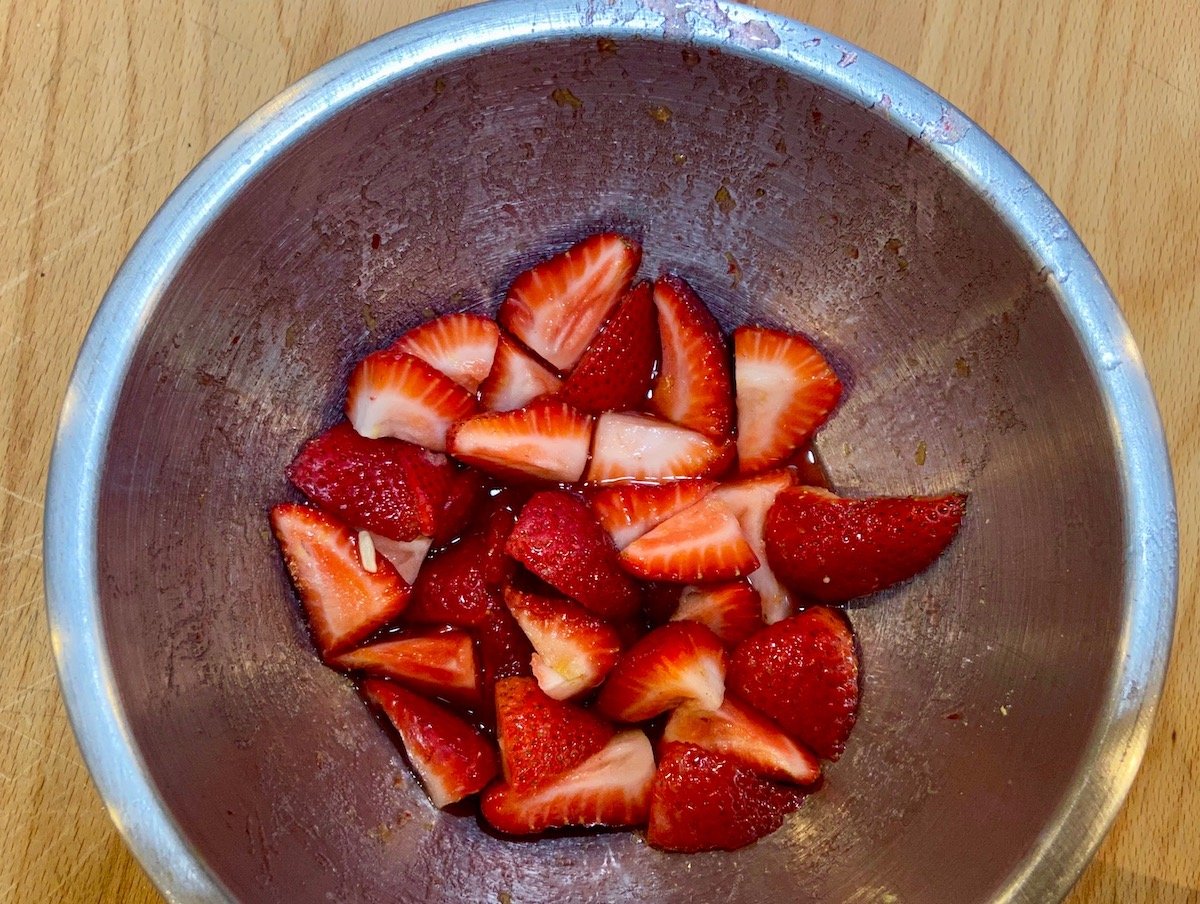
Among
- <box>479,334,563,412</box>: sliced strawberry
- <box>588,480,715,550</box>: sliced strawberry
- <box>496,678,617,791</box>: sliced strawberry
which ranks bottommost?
<box>496,678,617,791</box>: sliced strawberry

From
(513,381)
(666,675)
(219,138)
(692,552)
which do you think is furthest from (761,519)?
(219,138)

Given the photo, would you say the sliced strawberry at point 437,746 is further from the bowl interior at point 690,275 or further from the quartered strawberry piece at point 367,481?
the quartered strawberry piece at point 367,481

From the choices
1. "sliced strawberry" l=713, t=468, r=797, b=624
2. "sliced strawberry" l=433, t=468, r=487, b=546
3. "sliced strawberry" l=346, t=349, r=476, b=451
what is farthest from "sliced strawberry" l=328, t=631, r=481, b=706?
"sliced strawberry" l=713, t=468, r=797, b=624

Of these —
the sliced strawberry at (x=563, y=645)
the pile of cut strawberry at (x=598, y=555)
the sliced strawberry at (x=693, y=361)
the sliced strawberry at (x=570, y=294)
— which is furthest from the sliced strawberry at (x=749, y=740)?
the sliced strawberry at (x=570, y=294)

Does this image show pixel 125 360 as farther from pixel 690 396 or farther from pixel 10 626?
pixel 690 396

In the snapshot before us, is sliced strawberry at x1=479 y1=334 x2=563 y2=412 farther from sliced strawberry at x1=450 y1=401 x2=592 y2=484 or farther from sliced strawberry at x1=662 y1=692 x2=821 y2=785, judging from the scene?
sliced strawberry at x1=662 y1=692 x2=821 y2=785

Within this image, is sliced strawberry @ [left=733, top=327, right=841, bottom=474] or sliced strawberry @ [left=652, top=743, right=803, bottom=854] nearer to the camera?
sliced strawberry @ [left=652, top=743, right=803, bottom=854]
